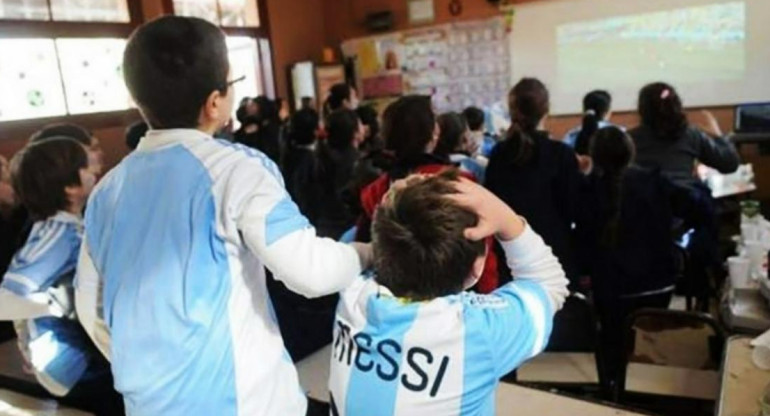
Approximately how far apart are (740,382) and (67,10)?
17.6 feet

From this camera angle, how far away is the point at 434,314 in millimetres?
900

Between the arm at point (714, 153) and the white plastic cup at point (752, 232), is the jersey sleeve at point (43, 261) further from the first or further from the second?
the arm at point (714, 153)

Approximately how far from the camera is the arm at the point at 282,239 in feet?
2.88

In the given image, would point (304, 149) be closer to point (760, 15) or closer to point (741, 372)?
point (741, 372)

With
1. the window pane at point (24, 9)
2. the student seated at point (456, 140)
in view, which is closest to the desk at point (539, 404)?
the student seated at point (456, 140)

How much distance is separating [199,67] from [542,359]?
1.57m

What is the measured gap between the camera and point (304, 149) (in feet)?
10.7

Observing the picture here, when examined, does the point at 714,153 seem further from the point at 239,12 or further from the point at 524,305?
the point at 239,12

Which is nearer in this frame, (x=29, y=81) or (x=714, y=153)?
(x=714, y=153)

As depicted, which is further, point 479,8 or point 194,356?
point 479,8

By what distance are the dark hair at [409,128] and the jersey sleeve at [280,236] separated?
89 centimetres

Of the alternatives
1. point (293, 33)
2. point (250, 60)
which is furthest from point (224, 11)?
point (293, 33)

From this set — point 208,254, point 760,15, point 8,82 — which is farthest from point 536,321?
point 760,15

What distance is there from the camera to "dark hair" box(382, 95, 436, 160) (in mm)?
1780
